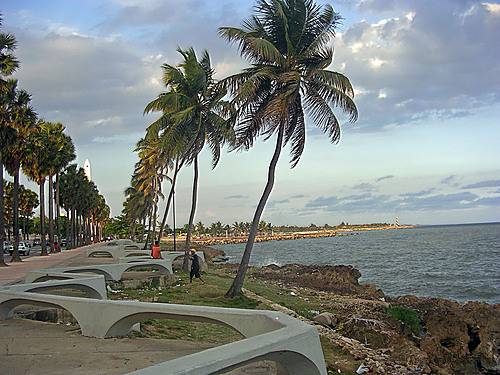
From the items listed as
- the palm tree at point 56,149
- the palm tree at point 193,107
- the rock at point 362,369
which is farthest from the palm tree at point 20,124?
the rock at point 362,369

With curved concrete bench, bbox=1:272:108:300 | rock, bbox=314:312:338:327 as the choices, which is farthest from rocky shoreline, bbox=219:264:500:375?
curved concrete bench, bbox=1:272:108:300

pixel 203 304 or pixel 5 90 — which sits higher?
pixel 5 90

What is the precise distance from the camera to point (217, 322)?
8734 millimetres

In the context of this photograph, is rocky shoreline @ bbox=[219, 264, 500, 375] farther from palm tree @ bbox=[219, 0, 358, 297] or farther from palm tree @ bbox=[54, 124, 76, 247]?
palm tree @ bbox=[54, 124, 76, 247]

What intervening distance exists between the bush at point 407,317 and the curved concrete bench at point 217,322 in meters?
11.9

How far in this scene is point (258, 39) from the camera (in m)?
17.2

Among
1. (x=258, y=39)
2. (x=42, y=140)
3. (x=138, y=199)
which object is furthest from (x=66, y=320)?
(x=138, y=199)

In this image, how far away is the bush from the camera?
19.1m

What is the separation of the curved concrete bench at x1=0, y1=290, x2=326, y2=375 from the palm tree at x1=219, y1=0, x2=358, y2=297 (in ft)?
28.7

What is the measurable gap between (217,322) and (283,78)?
1087 cm

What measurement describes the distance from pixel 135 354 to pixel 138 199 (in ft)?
172

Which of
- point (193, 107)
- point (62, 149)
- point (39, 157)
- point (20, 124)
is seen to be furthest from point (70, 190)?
point (193, 107)

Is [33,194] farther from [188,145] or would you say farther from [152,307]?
[152,307]

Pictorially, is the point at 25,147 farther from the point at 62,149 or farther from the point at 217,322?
the point at 217,322
